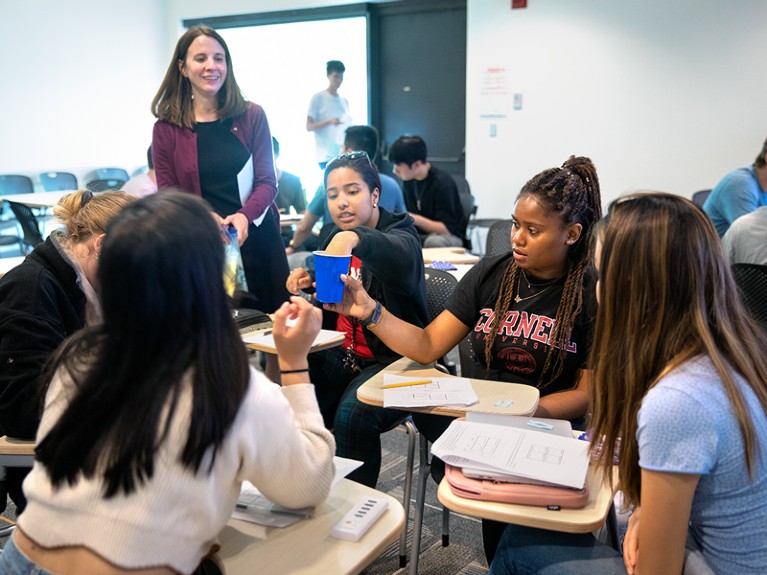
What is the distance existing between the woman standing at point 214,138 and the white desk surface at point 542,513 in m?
1.75

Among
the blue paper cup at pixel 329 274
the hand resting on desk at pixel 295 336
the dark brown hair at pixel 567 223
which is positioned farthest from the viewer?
the dark brown hair at pixel 567 223

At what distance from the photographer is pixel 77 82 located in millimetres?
7871

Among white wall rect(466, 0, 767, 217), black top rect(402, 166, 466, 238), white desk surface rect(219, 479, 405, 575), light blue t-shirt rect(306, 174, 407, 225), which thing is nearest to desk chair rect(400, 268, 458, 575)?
white desk surface rect(219, 479, 405, 575)

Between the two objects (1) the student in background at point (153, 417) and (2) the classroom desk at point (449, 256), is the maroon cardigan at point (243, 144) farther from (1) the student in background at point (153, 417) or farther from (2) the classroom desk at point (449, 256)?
(1) the student in background at point (153, 417)

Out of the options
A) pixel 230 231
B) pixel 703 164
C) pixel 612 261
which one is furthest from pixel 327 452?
→ pixel 703 164

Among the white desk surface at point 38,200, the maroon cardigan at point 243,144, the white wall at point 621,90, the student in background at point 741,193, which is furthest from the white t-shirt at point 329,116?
the maroon cardigan at point 243,144

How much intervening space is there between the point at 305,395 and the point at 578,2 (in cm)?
586

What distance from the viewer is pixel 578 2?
6062 mm

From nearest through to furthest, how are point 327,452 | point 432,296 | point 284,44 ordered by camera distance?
1. point 327,452
2. point 432,296
3. point 284,44

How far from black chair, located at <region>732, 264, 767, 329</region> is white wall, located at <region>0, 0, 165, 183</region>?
23.8 ft

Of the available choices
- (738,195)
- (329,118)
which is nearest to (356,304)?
(738,195)

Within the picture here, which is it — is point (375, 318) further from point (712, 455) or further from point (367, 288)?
point (712, 455)

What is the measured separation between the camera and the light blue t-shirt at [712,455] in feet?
3.64

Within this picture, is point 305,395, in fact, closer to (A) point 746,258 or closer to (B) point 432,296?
(B) point 432,296
